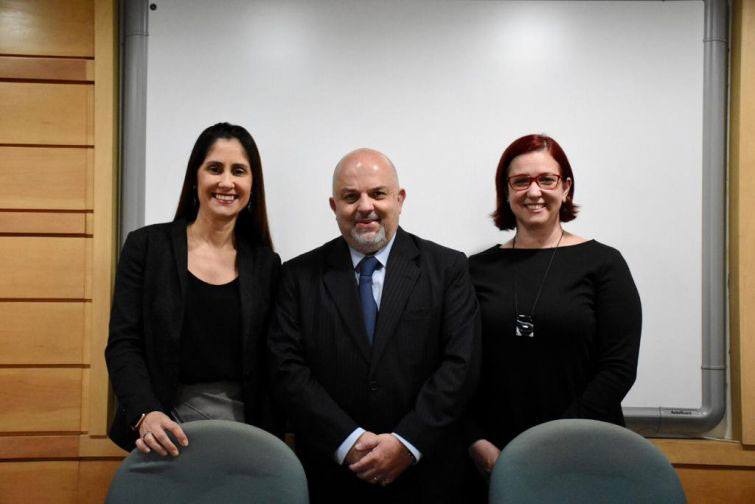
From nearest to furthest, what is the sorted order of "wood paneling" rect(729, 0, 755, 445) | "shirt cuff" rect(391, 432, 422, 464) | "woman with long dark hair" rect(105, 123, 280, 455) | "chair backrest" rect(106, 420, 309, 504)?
"chair backrest" rect(106, 420, 309, 504) < "shirt cuff" rect(391, 432, 422, 464) < "woman with long dark hair" rect(105, 123, 280, 455) < "wood paneling" rect(729, 0, 755, 445)

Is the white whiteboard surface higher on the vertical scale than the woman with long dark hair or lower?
higher

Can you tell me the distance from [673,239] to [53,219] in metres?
2.59

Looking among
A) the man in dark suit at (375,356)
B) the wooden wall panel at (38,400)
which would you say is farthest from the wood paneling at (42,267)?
the man in dark suit at (375,356)

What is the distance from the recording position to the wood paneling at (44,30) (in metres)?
2.30

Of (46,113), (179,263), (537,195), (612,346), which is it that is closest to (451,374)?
(612,346)

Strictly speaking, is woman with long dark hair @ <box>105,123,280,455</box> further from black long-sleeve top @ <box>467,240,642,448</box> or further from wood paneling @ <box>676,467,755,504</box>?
wood paneling @ <box>676,467,755,504</box>

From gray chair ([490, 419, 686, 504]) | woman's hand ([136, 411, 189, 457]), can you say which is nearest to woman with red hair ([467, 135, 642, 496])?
gray chair ([490, 419, 686, 504])

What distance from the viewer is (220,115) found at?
2328 mm

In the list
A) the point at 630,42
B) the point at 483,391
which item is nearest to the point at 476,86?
the point at 630,42

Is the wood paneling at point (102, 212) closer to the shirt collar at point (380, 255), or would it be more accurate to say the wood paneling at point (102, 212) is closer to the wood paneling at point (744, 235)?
the shirt collar at point (380, 255)

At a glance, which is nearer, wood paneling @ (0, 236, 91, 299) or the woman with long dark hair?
the woman with long dark hair

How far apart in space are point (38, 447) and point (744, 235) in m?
3.02

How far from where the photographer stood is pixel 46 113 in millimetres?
2295

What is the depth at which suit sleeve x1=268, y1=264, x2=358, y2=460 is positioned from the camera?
5.26 feet
